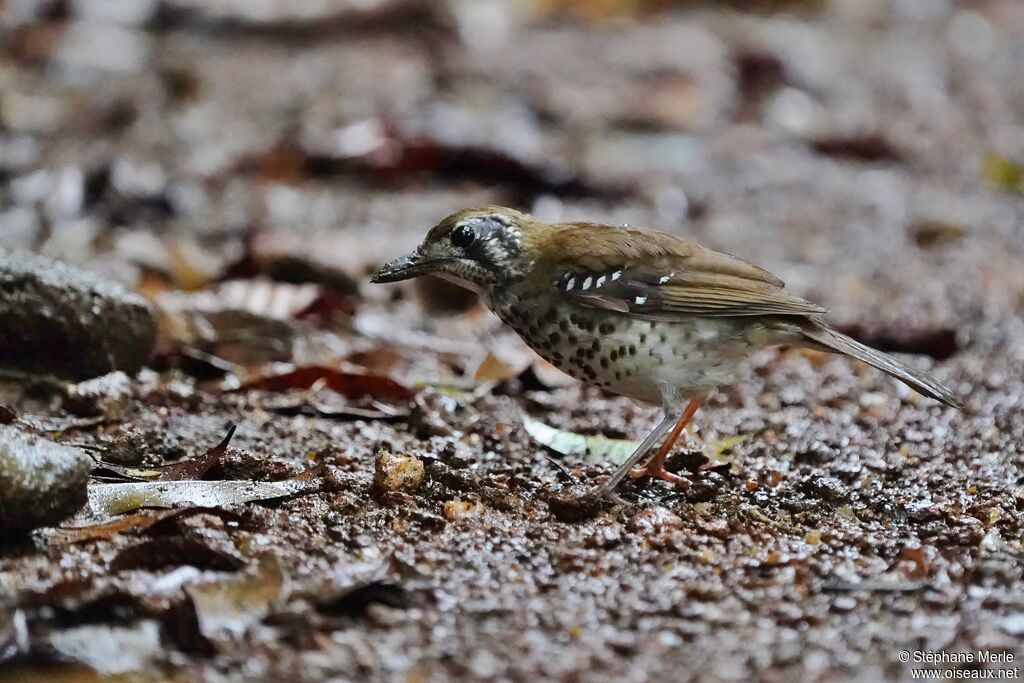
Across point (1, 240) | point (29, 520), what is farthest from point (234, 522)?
point (1, 240)

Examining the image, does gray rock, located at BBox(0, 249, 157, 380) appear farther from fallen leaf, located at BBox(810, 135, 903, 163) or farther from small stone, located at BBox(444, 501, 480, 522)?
fallen leaf, located at BBox(810, 135, 903, 163)

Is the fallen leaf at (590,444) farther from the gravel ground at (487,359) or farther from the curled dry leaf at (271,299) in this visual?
the curled dry leaf at (271,299)

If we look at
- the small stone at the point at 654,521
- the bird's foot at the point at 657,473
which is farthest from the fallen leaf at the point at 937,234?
the small stone at the point at 654,521

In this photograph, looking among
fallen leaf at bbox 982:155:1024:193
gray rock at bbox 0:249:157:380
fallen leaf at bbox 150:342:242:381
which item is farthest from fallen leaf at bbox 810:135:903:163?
gray rock at bbox 0:249:157:380

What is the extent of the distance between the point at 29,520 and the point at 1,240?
179 cm

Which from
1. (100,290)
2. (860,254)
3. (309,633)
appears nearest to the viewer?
(309,633)

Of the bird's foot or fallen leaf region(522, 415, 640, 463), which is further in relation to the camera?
fallen leaf region(522, 415, 640, 463)

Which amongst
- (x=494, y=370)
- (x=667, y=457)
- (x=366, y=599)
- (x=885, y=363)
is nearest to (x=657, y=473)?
(x=667, y=457)

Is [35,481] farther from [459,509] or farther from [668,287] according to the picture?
[668,287]

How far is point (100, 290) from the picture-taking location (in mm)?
4711

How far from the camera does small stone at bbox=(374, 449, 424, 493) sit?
13.0 ft

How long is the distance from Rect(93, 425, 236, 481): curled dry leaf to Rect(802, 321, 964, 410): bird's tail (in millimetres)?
1956

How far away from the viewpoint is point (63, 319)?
467cm

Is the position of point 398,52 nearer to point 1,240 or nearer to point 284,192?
point 284,192
